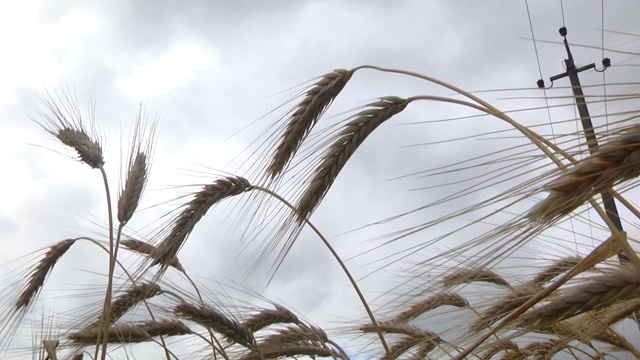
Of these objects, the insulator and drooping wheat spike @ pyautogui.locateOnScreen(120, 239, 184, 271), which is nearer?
drooping wheat spike @ pyautogui.locateOnScreen(120, 239, 184, 271)

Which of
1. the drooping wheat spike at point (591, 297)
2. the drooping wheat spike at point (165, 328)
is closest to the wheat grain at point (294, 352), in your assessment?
the drooping wheat spike at point (165, 328)

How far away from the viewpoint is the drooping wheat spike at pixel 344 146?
2047mm

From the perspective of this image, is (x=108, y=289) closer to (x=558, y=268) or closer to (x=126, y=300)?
(x=126, y=300)

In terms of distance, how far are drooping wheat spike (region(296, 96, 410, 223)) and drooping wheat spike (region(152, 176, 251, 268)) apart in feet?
2.38

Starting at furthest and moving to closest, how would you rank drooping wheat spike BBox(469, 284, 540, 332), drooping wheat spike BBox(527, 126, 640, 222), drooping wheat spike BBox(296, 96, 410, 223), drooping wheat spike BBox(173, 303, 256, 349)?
drooping wheat spike BBox(173, 303, 256, 349), drooping wheat spike BBox(296, 96, 410, 223), drooping wheat spike BBox(469, 284, 540, 332), drooping wheat spike BBox(527, 126, 640, 222)

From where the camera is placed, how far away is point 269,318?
9.99 feet

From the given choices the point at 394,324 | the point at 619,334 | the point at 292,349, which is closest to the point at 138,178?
the point at 292,349

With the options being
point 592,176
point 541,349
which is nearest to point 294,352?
point 541,349

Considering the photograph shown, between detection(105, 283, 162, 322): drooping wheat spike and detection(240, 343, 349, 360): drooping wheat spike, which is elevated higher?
detection(105, 283, 162, 322): drooping wheat spike

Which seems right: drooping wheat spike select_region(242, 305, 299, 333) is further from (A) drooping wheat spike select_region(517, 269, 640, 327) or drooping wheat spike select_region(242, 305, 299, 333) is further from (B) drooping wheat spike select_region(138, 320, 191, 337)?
(A) drooping wheat spike select_region(517, 269, 640, 327)

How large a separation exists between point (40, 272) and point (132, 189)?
95 centimetres

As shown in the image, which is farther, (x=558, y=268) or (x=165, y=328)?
(x=165, y=328)

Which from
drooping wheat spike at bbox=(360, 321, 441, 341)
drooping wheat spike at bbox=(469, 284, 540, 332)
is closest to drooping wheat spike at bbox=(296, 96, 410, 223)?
drooping wheat spike at bbox=(469, 284, 540, 332)

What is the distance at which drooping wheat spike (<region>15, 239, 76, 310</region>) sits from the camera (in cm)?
345
